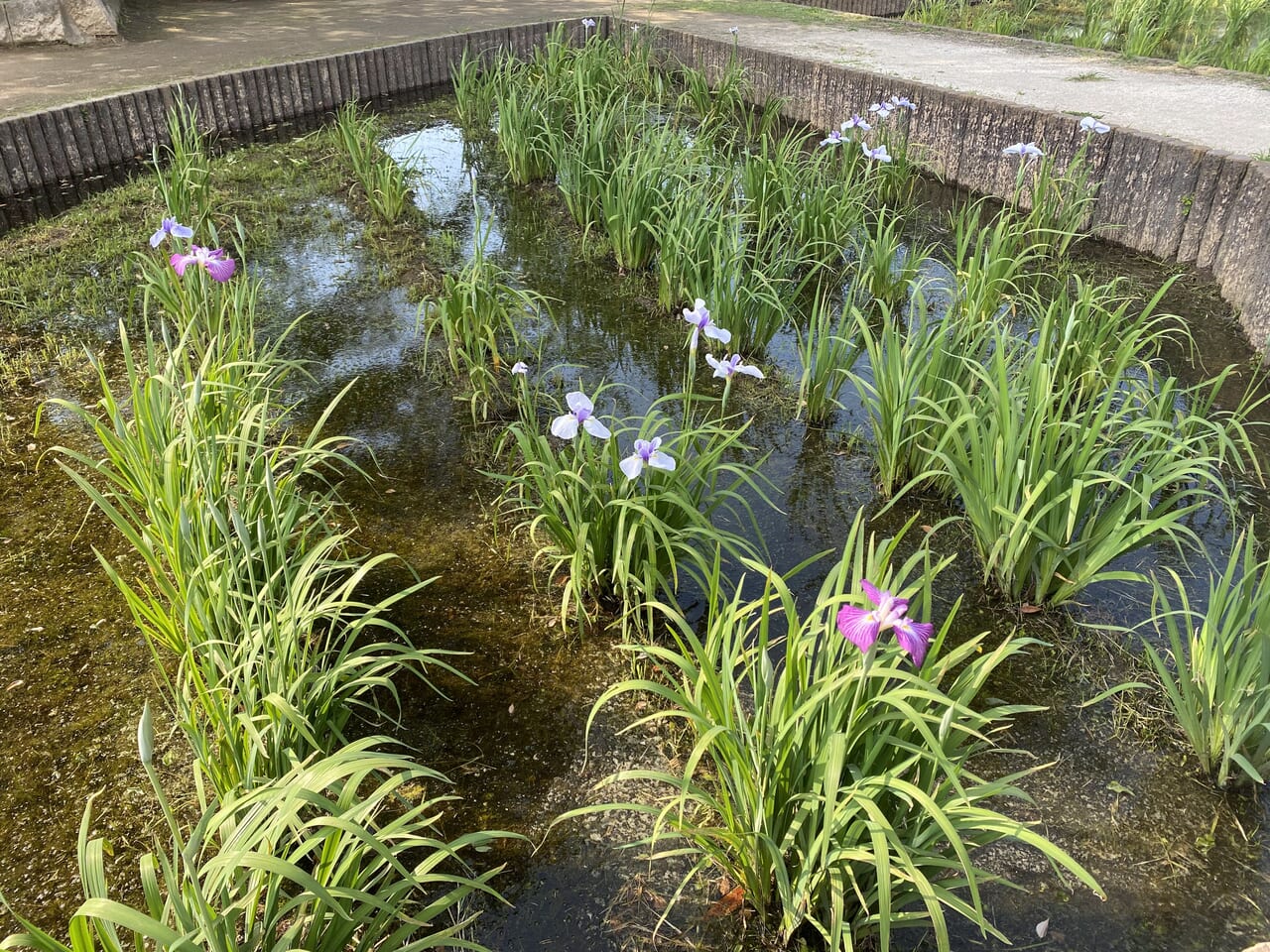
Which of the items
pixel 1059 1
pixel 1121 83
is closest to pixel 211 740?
pixel 1121 83

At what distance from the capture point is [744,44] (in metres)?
6.89

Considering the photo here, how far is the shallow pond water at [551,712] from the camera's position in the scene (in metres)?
1.59

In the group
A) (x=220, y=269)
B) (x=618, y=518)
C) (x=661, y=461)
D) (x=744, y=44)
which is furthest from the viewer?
(x=744, y=44)

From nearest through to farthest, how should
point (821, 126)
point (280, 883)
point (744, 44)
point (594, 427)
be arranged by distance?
1. point (280, 883)
2. point (594, 427)
3. point (821, 126)
4. point (744, 44)

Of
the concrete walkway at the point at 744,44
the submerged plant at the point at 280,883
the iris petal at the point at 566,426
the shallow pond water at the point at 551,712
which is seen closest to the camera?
the submerged plant at the point at 280,883

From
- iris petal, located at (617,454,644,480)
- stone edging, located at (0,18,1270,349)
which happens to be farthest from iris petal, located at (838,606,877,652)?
stone edging, located at (0,18,1270,349)

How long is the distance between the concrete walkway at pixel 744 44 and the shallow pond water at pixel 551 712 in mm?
2334

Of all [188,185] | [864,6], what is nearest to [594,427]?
[188,185]

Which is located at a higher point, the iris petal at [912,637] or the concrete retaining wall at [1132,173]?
the iris petal at [912,637]

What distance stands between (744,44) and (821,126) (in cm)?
130

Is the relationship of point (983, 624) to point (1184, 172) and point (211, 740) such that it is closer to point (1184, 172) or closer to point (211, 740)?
point (211, 740)

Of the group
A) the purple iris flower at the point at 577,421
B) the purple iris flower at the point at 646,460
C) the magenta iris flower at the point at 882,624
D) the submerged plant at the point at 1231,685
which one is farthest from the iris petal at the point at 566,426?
the submerged plant at the point at 1231,685

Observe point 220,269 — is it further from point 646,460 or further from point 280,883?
point 280,883

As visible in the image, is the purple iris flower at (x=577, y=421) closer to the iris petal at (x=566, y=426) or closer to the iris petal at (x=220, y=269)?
the iris petal at (x=566, y=426)
